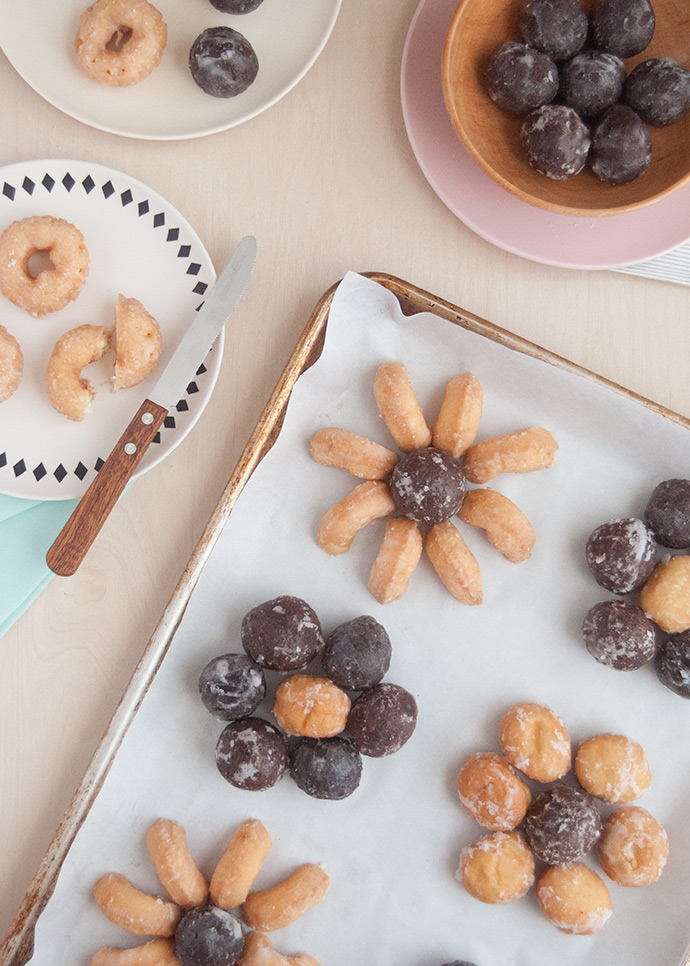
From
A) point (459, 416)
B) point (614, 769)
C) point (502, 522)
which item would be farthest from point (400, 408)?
point (614, 769)

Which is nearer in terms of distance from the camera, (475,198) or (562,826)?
(562,826)

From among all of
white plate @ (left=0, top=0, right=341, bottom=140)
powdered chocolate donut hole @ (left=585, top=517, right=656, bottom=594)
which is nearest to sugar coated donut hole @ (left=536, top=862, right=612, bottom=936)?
powdered chocolate donut hole @ (left=585, top=517, right=656, bottom=594)

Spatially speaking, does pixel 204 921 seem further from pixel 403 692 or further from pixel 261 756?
pixel 403 692

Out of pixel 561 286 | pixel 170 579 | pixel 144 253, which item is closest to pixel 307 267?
pixel 144 253

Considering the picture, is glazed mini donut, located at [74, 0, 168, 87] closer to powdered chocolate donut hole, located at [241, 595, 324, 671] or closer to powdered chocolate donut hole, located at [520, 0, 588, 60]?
powdered chocolate donut hole, located at [520, 0, 588, 60]

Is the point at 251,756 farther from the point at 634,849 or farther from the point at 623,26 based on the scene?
the point at 623,26

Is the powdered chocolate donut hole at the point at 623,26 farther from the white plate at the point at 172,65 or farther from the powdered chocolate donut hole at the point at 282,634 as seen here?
the powdered chocolate donut hole at the point at 282,634

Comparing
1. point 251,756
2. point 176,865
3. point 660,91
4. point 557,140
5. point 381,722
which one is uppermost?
point 660,91
